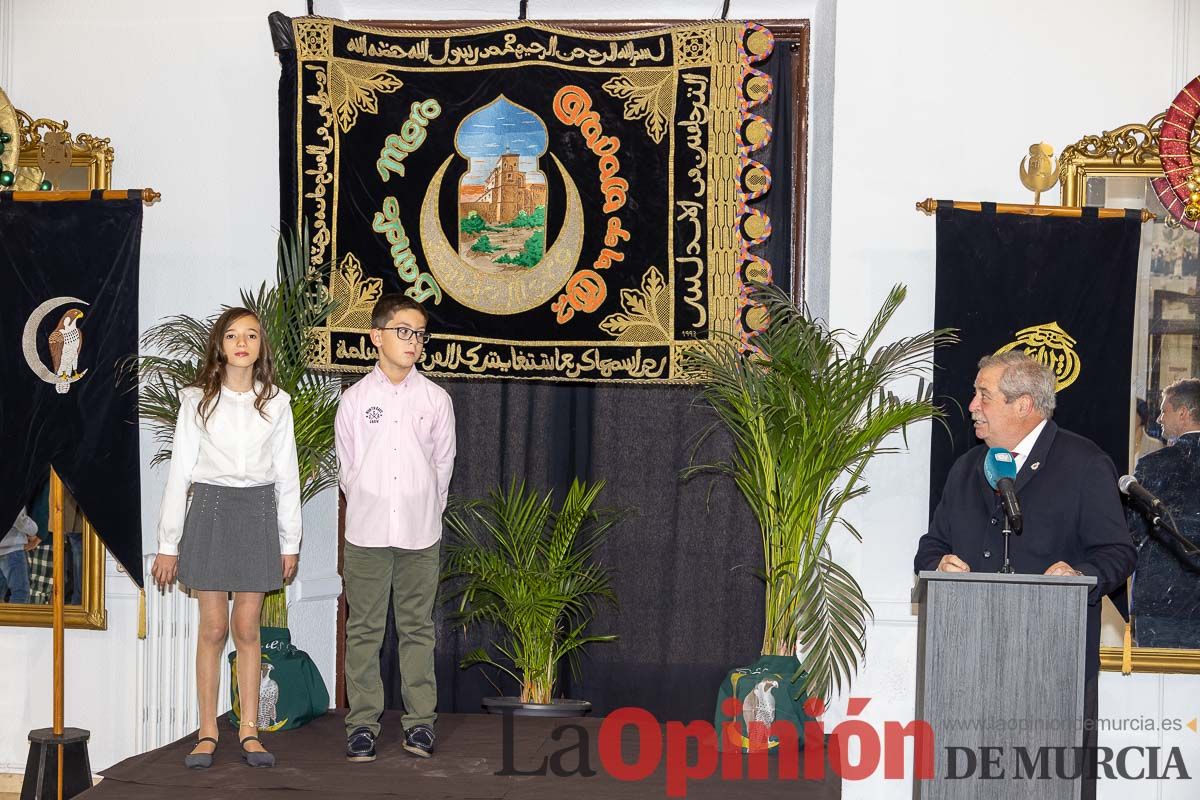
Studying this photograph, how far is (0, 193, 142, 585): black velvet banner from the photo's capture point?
16.4 feet

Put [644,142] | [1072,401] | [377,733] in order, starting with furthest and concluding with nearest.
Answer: [644,142], [1072,401], [377,733]

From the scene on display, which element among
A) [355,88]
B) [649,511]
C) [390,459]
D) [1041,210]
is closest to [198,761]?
[390,459]

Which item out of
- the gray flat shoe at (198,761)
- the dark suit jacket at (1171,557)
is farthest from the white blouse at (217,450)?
the dark suit jacket at (1171,557)

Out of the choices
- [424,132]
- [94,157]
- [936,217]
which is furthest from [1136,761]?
[94,157]

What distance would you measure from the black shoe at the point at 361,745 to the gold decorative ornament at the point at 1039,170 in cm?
322

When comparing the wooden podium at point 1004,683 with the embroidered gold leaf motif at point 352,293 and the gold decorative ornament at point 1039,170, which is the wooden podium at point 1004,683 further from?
the embroidered gold leaf motif at point 352,293

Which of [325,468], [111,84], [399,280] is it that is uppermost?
[111,84]

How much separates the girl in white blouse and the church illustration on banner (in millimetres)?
1161

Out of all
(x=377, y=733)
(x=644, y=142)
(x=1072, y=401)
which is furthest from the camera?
(x=644, y=142)

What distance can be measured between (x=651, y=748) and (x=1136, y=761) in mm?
1962

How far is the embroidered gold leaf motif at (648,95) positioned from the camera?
501 centimetres

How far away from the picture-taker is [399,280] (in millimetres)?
5074

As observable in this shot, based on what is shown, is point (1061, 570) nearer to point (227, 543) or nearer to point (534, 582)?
point (534, 582)

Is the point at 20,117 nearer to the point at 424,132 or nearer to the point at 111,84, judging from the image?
the point at 111,84
